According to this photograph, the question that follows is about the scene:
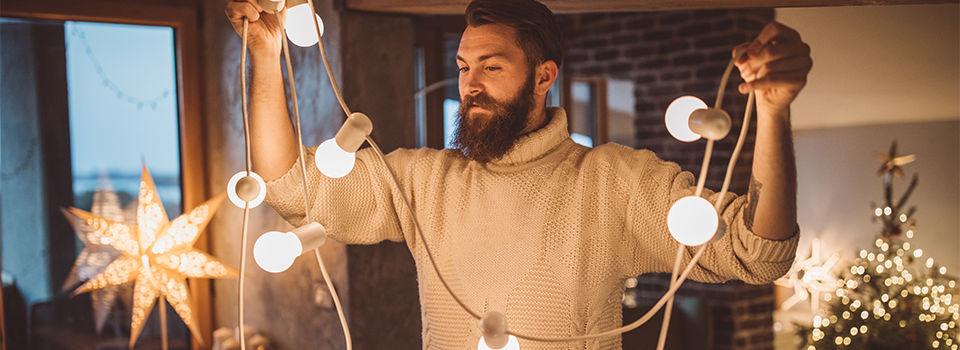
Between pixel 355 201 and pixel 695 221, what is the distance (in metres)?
0.66

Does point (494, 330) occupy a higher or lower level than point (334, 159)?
lower

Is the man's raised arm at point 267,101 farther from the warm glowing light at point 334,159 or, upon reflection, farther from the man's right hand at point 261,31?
the warm glowing light at point 334,159

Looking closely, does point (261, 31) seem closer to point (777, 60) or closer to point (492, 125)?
point (492, 125)

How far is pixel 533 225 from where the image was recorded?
114 cm

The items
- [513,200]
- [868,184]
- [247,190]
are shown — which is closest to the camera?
[247,190]

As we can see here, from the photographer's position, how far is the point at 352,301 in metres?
2.08

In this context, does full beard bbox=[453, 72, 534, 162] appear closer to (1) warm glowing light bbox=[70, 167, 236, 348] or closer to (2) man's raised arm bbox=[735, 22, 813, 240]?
(2) man's raised arm bbox=[735, 22, 813, 240]

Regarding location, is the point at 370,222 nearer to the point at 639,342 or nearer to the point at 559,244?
the point at 559,244

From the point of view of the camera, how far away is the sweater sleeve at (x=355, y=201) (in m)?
1.16

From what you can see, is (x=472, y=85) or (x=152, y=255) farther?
(x=152, y=255)

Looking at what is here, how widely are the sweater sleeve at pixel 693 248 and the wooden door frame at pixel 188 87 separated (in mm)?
1942

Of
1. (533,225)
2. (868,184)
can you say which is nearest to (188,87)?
(533,225)

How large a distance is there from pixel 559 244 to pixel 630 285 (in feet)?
9.72

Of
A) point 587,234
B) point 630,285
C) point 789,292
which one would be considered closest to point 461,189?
point 587,234
